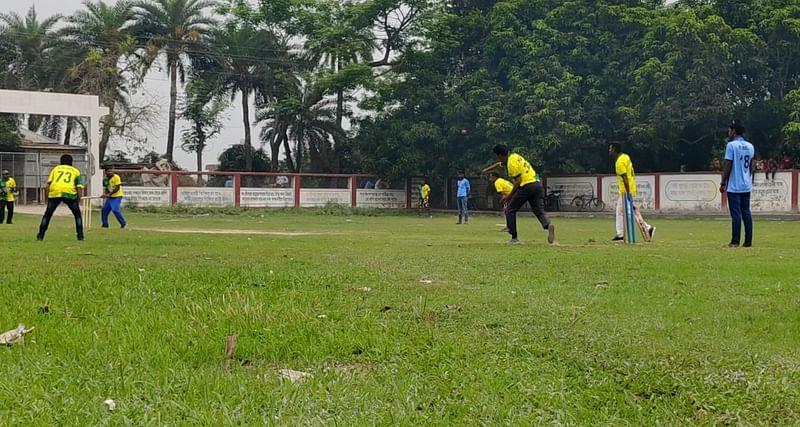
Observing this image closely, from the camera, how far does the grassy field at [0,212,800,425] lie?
126 inches

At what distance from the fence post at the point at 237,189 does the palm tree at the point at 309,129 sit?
21.8ft

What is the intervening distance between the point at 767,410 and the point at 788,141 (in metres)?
31.8

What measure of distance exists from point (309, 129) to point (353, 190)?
624 cm

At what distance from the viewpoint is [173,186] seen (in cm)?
3728

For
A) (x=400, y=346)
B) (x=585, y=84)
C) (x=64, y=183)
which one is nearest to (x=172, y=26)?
(x=585, y=84)

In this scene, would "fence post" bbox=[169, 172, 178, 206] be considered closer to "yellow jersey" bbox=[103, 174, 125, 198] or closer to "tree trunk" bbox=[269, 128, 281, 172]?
"tree trunk" bbox=[269, 128, 281, 172]

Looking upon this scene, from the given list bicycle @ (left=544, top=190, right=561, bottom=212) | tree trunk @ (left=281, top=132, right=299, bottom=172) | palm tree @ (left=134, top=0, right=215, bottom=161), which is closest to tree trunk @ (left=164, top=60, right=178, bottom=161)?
palm tree @ (left=134, top=0, right=215, bottom=161)

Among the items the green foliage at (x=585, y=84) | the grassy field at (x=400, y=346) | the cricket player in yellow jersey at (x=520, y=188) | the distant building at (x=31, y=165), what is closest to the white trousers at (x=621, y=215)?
the cricket player in yellow jersey at (x=520, y=188)

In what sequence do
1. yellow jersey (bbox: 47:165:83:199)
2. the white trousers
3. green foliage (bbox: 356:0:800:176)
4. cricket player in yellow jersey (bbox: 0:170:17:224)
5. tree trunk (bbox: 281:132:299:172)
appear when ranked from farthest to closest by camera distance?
tree trunk (bbox: 281:132:299:172) → green foliage (bbox: 356:0:800:176) → cricket player in yellow jersey (bbox: 0:170:17:224) → yellow jersey (bbox: 47:165:83:199) → the white trousers

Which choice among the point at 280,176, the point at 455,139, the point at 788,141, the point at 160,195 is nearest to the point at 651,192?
the point at 788,141

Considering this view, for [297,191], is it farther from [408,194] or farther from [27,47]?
[27,47]

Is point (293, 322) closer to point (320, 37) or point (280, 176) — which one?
point (280, 176)

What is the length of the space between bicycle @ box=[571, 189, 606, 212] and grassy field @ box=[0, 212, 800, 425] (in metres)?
31.5

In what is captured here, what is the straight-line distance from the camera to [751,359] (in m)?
3.96
